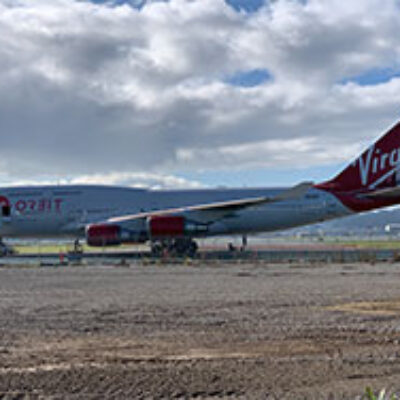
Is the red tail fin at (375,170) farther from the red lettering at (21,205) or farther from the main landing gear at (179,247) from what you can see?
the red lettering at (21,205)

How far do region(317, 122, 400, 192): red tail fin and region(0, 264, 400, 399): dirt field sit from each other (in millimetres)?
19244

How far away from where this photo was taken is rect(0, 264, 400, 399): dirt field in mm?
6777

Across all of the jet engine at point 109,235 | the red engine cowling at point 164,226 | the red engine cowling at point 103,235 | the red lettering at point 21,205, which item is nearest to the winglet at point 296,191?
the red engine cowling at point 164,226

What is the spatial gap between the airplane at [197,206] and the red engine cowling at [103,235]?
400 mm

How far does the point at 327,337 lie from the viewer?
9633 mm

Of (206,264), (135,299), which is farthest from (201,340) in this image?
(206,264)

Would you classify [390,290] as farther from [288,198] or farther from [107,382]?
[288,198]

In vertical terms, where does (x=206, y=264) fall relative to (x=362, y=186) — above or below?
below

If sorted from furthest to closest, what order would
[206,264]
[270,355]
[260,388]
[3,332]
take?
[206,264]
[3,332]
[270,355]
[260,388]

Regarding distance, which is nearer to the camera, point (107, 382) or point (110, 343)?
point (107, 382)

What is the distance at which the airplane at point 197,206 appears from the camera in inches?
1426

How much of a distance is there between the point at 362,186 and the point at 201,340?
29720 millimetres

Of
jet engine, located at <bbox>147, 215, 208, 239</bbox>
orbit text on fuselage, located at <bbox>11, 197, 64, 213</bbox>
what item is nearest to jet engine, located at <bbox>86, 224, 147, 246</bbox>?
jet engine, located at <bbox>147, 215, 208, 239</bbox>

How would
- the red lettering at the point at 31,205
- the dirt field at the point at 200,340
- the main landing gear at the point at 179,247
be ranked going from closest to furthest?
the dirt field at the point at 200,340
the main landing gear at the point at 179,247
the red lettering at the point at 31,205
